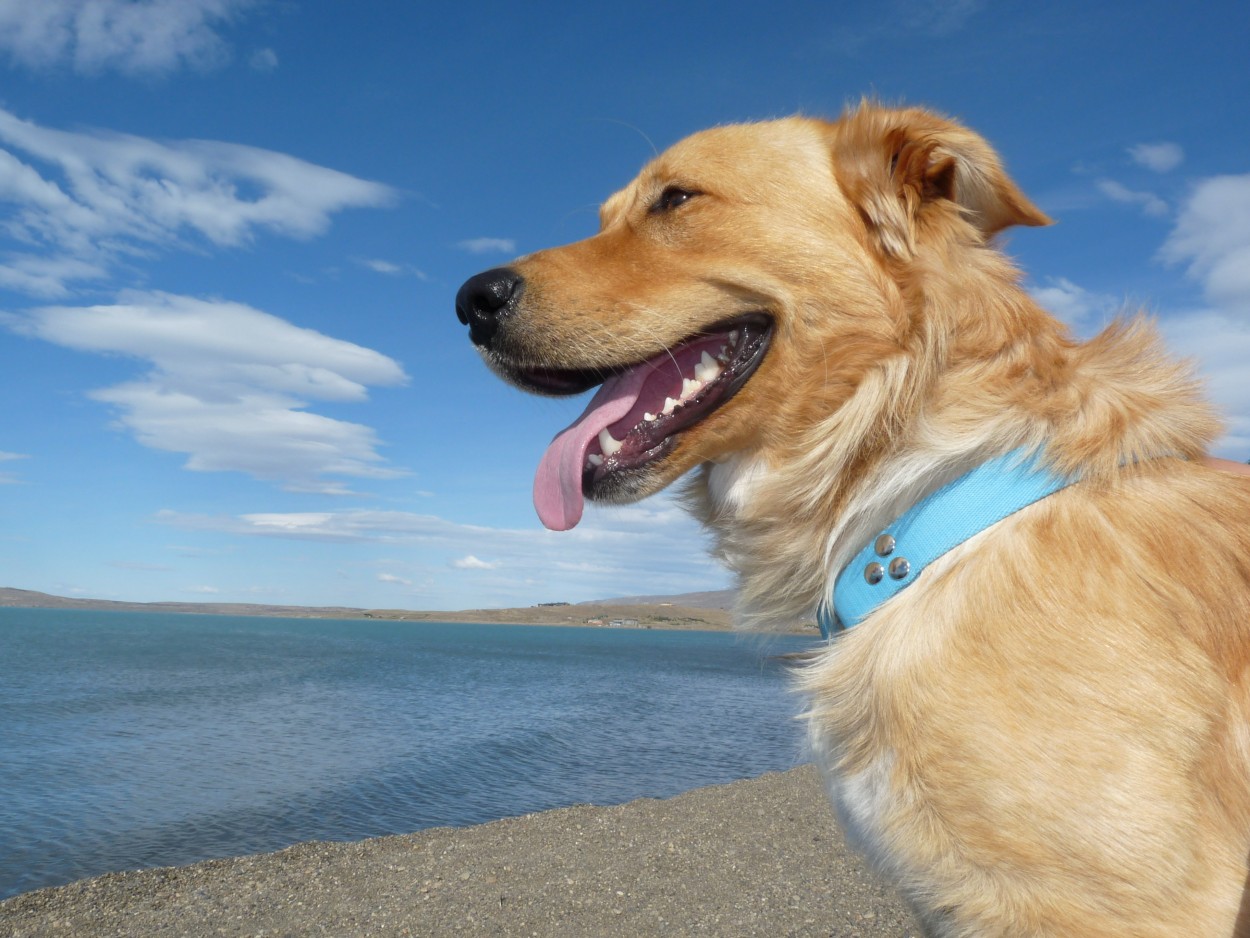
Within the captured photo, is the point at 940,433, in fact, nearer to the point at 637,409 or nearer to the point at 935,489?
the point at 935,489

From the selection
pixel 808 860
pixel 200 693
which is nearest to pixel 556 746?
pixel 808 860

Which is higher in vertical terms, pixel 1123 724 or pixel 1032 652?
pixel 1032 652

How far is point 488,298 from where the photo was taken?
3371mm

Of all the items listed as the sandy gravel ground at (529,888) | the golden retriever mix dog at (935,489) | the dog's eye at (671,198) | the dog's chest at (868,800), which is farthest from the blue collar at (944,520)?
the sandy gravel ground at (529,888)

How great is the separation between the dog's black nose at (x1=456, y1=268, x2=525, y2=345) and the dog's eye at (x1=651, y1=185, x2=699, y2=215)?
699 millimetres

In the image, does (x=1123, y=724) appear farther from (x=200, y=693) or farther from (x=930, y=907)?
(x=200, y=693)

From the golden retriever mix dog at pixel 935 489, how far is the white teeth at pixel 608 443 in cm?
1

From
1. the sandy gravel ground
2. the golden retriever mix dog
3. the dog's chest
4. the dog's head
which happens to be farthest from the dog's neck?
the sandy gravel ground

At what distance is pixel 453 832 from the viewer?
13852 mm

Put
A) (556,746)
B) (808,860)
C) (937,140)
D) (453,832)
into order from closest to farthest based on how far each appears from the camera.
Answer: (937,140) < (808,860) < (453,832) < (556,746)

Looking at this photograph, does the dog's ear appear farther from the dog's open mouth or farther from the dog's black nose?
the dog's black nose

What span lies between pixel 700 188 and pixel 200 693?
4291 centimetres

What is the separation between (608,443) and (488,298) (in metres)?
0.77

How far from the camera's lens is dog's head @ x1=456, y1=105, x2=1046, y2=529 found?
2.99m
